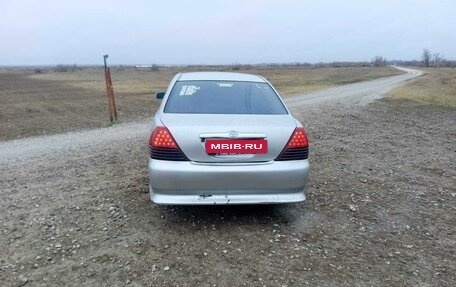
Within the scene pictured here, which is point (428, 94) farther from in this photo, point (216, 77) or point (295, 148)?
point (295, 148)

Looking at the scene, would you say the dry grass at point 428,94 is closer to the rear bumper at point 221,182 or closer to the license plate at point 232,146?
the rear bumper at point 221,182

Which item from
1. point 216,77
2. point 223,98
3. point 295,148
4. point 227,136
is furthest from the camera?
point 216,77

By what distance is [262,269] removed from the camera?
323cm

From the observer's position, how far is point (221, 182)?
142 inches

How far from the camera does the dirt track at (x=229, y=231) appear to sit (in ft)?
10.4

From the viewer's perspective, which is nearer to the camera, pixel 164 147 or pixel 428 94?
pixel 164 147

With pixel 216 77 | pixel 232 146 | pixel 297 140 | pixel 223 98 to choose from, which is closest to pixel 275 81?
pixel 216 77

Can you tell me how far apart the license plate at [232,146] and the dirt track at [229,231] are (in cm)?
86

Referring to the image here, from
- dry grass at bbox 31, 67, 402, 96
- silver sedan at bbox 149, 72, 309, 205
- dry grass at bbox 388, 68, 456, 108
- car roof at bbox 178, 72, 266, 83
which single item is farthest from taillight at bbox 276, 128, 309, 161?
dry grass at bbox 31, 67, 402, 96

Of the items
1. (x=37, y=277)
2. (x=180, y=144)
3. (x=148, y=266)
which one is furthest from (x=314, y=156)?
(x=37, y=277)

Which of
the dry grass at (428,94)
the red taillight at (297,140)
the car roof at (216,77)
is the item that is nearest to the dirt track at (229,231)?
the red taillight at (297,140)

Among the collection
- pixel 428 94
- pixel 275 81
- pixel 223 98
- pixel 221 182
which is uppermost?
pixel 223 98

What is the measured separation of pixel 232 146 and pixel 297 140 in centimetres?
68

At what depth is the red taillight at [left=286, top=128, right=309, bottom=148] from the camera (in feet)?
12.4
